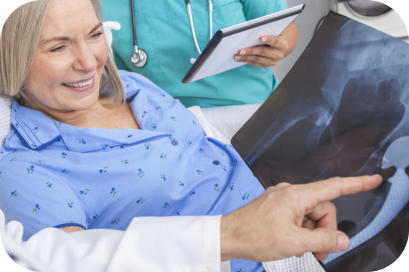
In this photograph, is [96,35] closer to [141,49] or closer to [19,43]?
[19,43]

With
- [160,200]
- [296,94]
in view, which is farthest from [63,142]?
[296,94]

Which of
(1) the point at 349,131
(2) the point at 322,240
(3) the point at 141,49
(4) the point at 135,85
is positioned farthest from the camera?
(3) the point at 141,49

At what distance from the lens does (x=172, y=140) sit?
100cm

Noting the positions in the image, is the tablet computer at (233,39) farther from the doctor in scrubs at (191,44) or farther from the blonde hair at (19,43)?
the blonde hair at (19,43)

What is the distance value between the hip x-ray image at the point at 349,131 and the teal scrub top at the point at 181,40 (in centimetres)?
44

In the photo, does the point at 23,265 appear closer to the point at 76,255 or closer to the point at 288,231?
the point at 76,255

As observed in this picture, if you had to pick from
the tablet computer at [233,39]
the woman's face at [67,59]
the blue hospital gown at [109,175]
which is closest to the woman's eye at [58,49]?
the woman's face at [67,59]

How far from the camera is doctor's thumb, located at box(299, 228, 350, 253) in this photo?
1.75 feet

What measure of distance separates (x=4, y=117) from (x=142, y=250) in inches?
17.9

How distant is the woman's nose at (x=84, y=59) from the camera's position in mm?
833

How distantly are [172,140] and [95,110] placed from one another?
186 mm

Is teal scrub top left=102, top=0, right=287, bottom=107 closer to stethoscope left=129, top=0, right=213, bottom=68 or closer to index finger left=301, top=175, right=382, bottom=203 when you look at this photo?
stethoscope left=129, top=0, right=213, bottom=68

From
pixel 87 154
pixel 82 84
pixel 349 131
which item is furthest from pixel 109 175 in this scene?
pixel 349 131

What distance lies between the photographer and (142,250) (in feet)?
1.91
